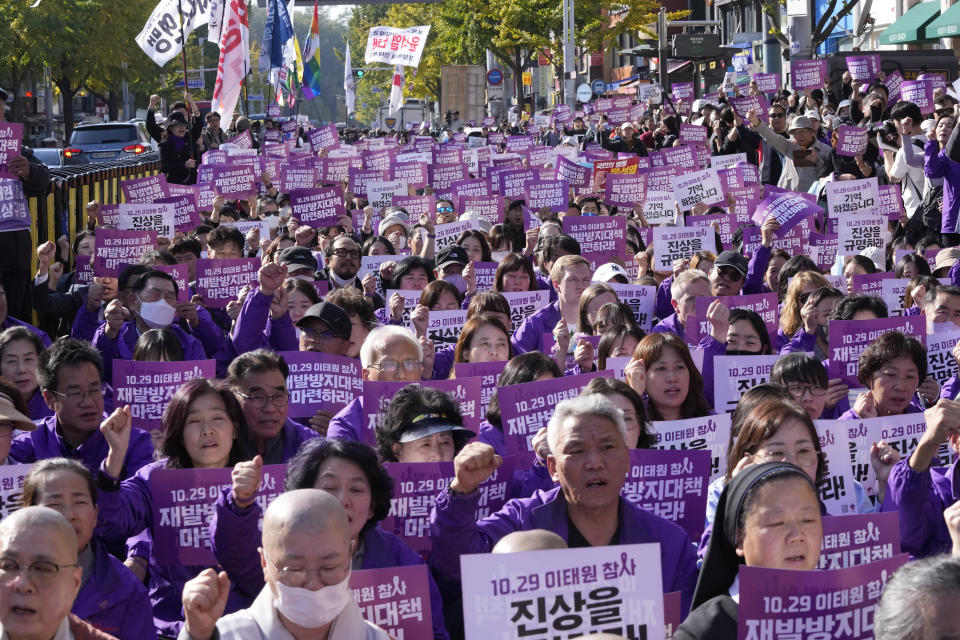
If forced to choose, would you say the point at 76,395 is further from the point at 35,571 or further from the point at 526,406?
the point at 35,571

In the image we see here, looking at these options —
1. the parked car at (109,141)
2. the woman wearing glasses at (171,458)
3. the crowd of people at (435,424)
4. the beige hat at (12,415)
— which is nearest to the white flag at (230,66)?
the parked car at (109,141)

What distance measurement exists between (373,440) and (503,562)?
107 inches

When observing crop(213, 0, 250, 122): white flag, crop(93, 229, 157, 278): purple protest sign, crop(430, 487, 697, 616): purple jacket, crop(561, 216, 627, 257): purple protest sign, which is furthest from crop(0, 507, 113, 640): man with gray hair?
crop(213, 0, 250, 122): white flag

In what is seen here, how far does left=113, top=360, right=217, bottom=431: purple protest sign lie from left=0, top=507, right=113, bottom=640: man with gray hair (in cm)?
346

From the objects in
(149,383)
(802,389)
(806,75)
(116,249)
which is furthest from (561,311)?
(806,75)

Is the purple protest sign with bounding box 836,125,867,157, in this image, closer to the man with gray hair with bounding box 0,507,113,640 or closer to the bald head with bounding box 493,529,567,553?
the bald head with bounding box 493,529,567,553

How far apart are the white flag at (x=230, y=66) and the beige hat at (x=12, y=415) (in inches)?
708

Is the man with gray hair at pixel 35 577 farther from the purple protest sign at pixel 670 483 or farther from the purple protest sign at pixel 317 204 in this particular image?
the purple protest sign at pixel 317 204

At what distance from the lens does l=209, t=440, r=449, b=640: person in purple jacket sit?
485 centimetres

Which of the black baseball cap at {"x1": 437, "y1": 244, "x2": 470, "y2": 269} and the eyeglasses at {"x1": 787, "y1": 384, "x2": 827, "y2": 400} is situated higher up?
the black baseball cap at {"x1": 437, "y1": 244, "x2": 470, "y2": 269}

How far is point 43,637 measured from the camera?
3.81 meters

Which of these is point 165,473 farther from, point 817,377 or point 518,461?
point 817,377

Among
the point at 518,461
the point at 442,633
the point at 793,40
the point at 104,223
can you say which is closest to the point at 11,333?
the point at 518,461

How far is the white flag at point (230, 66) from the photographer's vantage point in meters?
24.1
